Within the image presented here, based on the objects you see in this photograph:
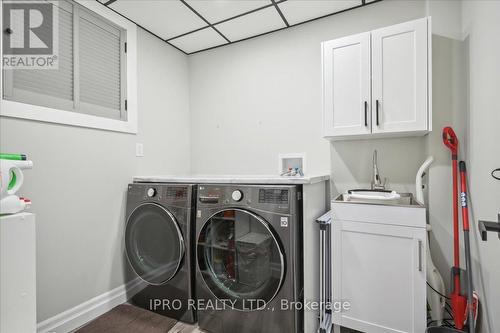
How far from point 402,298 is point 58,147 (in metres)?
2.38

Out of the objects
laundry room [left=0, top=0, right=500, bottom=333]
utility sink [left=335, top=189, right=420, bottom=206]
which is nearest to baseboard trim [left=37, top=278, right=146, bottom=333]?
laundry room [left=0, top=0, right=500, bottom=333]

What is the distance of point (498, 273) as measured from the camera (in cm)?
117

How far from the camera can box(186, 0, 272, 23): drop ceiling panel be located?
1986mm

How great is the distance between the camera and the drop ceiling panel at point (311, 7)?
79.0 inches

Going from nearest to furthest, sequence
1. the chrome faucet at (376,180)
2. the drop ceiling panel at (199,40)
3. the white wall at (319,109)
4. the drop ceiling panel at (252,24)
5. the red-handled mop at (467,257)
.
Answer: the red-handled mop at (467,257)
the white wall at (319,109)
the chrome faucet at (376,180)
the drop ceiling panel at (252,24)
the drop ceiling panel at (199,40)

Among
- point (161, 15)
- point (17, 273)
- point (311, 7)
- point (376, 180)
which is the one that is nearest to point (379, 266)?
point (376, 180)

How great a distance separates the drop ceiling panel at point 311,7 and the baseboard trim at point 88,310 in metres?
2.54

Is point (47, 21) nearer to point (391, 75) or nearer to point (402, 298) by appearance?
point (391, 75)

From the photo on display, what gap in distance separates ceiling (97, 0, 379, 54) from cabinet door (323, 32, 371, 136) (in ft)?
1.61

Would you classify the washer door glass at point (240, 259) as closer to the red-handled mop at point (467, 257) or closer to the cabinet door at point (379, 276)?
the cabinet door at point (379, 276)

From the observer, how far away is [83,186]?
183cm

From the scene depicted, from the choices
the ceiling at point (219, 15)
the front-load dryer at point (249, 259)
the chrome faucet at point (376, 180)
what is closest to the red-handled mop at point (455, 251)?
the chrome faucet at point (376, 180)

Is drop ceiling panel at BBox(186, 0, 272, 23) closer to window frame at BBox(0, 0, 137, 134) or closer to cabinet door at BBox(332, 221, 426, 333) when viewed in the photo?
window frame at BBox(0, 0, 137, 134)

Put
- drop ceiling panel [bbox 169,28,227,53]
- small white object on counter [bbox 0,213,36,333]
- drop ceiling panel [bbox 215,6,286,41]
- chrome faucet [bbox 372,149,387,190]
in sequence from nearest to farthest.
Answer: small white object on counter [bbox 0,213,36,333]
chrome faucet [bbox 372,149,387,190]
drop ceiling panel [bbox 215,6,286,41]
drop ceiling panel [bbox 169,28,227,53]
